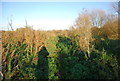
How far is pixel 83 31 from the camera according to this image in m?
4.94

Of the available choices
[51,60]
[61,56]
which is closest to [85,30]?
[61,56]

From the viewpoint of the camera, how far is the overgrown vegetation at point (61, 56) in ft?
11.6

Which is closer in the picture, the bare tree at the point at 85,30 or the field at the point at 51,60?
the field at the point at 51,60

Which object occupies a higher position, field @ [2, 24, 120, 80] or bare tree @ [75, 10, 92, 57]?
bare tree @ [75, 10, 92, 57]

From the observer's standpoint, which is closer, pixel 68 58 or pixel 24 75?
pixel 24 75

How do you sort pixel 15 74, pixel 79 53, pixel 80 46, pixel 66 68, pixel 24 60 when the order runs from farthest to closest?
1. pixel 80 46
2. pixel 79 53
3. pixel 24 60
4. pixel 66 68
5. pixel 15 74

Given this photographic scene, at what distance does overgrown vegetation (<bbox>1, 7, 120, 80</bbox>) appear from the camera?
11.6 feet

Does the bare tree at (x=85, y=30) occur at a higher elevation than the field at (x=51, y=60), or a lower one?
higher

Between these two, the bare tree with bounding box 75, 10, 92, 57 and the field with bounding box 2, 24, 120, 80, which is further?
the bare tree with bounding box 75, 10, 92, 57

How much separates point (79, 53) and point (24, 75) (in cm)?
Result: 276

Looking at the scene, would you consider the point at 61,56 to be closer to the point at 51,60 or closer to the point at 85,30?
the point at 51,60

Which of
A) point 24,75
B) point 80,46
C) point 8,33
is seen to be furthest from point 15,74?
point 80,46

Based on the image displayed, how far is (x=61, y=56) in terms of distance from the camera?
4562 millimetres

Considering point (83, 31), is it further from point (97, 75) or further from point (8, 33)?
point (8, 33)
